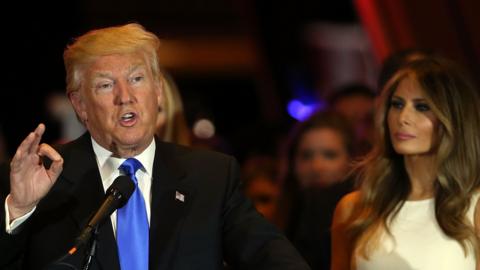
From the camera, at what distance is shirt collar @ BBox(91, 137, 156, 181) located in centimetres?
406

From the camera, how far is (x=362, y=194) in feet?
16.6

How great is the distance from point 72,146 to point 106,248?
1.50 feet

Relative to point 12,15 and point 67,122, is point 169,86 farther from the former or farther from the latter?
point 12,15

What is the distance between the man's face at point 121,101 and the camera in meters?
3.97

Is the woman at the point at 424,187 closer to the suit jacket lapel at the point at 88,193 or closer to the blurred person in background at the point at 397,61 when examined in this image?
the blurred person in background at the point at 397,61

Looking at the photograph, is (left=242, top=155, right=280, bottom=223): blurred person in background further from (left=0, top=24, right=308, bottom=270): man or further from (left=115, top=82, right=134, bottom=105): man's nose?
(left=115, top=82, right=134, bottom=105): man's nose

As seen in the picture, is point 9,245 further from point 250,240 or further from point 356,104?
point 356,104

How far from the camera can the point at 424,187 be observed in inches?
195

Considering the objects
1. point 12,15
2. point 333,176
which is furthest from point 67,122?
point 333,176

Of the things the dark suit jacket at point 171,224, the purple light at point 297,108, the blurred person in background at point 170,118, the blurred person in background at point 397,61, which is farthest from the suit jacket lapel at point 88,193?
the purple light at point 297,108

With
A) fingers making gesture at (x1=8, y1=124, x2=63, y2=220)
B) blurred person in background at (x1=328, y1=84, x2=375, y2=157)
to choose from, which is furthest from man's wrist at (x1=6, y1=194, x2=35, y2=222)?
blurred person in background at (x1=328, y1=84, x2=375, y2=157)

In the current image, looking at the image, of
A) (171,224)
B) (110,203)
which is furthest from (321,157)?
(110,203)

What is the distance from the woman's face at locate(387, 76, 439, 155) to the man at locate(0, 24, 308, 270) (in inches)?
39.5

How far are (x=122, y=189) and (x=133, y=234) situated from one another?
1.17ft
